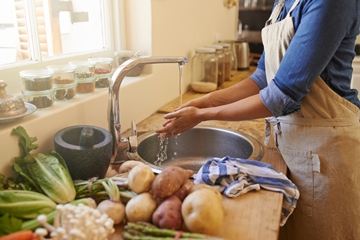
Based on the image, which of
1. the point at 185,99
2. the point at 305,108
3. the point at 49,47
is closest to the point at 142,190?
the point at 305,108

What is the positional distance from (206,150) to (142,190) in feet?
2.29

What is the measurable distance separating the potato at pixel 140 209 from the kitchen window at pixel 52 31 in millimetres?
614

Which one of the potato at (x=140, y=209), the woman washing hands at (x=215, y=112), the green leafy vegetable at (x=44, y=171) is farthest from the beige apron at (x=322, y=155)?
the green leafy vegetable at (x=44, y=171)

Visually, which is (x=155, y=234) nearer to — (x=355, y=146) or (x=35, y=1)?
(x=355, y=146)

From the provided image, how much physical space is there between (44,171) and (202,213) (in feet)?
1.21

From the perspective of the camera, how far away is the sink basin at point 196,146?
1289 mm

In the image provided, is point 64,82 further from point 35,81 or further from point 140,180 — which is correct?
point 140,180

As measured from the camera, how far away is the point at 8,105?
0.83 m

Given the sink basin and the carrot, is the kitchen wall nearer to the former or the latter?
the sink basin

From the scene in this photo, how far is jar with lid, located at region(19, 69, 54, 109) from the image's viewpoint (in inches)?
38.4

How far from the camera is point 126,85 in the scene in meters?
1.31

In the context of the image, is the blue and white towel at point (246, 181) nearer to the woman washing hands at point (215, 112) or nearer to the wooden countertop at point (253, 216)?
the wooden countertop at point (253, 216)

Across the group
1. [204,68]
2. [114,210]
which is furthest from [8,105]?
[204,68]

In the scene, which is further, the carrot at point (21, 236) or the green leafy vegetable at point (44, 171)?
the green leafy vegetable at point (44, 171)
